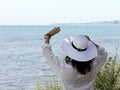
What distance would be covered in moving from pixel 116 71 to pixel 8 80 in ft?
58.2

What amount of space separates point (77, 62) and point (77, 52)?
94 millimetres

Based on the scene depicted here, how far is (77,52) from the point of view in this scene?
4.33 m

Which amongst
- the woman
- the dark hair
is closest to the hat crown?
the woman

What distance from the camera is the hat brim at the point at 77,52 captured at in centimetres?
430

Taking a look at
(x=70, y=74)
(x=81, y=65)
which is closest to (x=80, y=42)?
(x=81, y=65)

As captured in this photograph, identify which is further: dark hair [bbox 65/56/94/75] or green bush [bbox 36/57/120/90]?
green bush [bbox 36/57/120/90]

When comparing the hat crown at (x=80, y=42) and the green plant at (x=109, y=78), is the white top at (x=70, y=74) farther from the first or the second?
the green plant at (x=109, y=78)

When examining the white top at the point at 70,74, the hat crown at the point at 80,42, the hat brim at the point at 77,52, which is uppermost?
the hat crown at the point at 80,42

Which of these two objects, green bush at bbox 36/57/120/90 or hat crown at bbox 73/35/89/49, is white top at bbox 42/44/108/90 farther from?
green bush at bbox 36/57/120/90

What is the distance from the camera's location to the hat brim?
169 inches

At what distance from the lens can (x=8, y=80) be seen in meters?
25.9

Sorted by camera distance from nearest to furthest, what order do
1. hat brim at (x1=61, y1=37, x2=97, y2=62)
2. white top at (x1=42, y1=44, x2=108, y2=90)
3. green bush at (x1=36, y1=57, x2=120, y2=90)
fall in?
hat brim at (x1=61, y1=37, x2=97, y2=62)
white top at (x1=42, y1=44, x2=108, y2=90)
green bush at (x1=36, y1=57, x2=120, y2=90)

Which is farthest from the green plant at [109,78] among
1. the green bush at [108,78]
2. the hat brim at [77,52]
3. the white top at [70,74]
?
the hat brim at [77,52]

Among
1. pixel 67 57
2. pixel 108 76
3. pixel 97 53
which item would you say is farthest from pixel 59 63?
pixel 108 76
